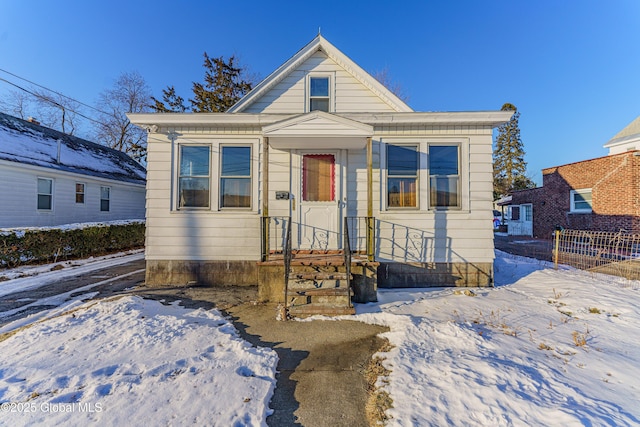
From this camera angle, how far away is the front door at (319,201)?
19.9 ft

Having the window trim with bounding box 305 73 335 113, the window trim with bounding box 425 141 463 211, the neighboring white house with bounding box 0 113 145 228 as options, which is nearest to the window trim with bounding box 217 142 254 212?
the window trim with bounding box 305 73 335 113

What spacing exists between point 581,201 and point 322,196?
15586mm

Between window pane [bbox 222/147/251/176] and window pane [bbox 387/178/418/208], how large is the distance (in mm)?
3272

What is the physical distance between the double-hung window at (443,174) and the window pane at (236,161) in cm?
415

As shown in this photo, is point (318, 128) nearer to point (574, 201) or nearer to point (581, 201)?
point (581, 201)

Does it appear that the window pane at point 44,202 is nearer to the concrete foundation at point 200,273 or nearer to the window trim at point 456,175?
the concrete foundation at point 200,273

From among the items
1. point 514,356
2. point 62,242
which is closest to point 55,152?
point 62,242

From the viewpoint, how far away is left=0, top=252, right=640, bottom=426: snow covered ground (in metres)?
2.16

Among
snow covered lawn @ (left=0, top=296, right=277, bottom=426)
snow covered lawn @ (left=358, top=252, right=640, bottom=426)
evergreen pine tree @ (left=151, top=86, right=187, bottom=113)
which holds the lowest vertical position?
snow covered lawn @ (left=0, top=296, right=277, bottom=426)

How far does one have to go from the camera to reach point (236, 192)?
6121 mm

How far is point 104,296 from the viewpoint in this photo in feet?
17.3

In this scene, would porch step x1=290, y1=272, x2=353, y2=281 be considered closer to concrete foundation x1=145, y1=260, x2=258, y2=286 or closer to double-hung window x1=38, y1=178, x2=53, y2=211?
concrete foundation x1=145, y1=260, x2=258, y2=286

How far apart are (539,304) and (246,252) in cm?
574

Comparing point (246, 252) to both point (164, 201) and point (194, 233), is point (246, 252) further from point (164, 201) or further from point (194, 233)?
point (164, 201)
